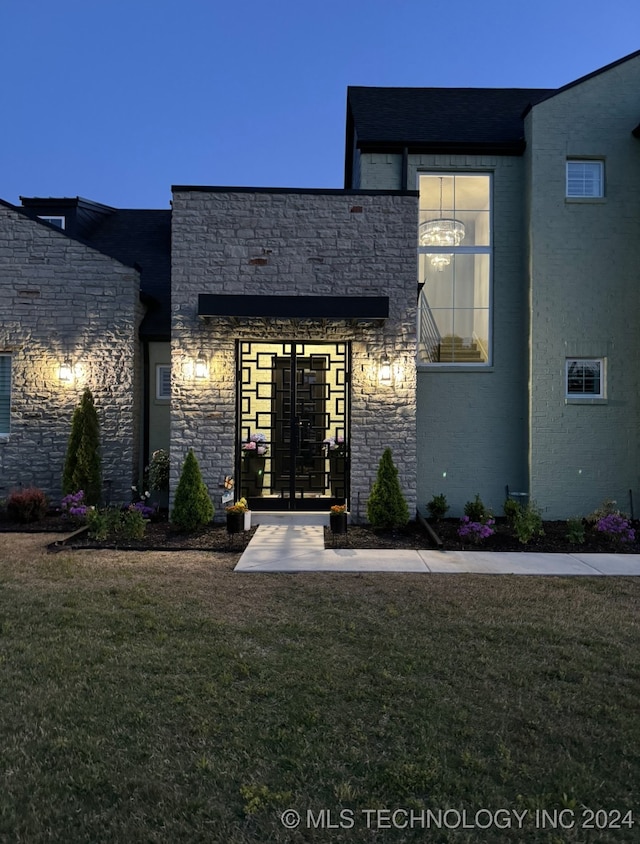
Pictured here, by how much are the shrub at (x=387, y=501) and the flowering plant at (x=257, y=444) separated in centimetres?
213

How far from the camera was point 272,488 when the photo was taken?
368 inches

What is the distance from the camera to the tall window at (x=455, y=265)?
9.81 meters

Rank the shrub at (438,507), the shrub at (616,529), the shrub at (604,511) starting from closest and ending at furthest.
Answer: the shrub at (616,529)
the shrub at (604,511)
the shrub at (438,507)

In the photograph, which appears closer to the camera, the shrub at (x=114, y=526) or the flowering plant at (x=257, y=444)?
the shrub at (x=114, y=526)

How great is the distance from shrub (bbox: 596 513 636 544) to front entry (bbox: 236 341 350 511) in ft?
12.9

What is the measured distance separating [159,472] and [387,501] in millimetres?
4220

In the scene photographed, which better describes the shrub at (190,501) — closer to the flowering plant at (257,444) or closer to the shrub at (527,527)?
the flowering plant at (257,444)

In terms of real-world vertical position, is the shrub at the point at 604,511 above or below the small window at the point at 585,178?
below

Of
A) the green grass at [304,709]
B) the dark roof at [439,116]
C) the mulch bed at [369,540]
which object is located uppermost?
the dark roof at [439,116]

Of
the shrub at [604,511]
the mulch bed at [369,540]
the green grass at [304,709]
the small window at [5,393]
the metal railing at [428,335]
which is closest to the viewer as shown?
the green grass at [304,709]

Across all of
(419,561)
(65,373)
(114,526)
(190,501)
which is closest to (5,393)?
(65,373)

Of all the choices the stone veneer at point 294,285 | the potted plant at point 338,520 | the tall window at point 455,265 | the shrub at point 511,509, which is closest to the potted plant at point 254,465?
the stone veneer at point 294,285

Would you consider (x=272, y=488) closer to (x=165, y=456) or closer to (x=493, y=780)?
(x=165, y=456)

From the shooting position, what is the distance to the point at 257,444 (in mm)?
9188
